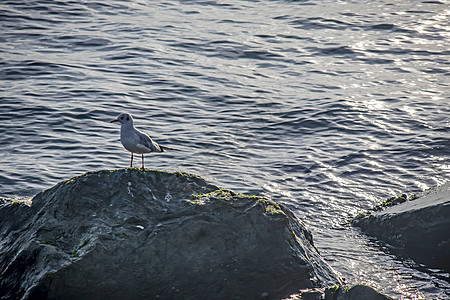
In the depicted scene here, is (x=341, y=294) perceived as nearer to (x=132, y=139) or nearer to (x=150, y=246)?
(x=150, y=246)

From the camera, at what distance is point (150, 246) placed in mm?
5953

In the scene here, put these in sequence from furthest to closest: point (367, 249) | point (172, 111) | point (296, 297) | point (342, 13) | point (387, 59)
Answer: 1. point (342, 13)
2. point (387, 59)
3. point (172, 111)
4. point (367, 249)
5. point (296, 297)

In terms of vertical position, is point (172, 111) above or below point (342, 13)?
below

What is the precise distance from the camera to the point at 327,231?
345 inches

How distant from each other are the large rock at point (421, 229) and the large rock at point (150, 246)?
1.71m

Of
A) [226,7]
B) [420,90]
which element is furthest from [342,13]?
[420,90]

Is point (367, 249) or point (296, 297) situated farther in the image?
point (367, 249)

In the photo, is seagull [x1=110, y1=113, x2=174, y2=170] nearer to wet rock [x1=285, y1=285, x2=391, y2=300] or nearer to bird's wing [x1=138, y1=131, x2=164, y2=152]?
bird's wing [x1=138, y1=131, x2=164, y2=152]

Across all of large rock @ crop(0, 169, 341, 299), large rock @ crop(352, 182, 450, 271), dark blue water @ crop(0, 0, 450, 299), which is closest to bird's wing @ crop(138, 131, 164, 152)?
large rock @ crop(0, 169, 341, 299)

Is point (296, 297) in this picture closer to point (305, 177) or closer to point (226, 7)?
point (305, 177)

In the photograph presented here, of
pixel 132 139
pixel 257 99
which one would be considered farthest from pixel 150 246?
pixel 257 99

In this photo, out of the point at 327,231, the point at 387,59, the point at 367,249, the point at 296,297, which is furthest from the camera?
the point at 387,59

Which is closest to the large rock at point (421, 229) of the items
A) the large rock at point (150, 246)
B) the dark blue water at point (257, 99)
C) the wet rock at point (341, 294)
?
the dark blue water at point (257, 99)

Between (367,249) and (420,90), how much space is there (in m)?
8.86
